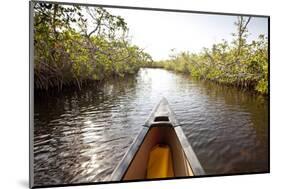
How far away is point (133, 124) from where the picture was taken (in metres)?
3.20

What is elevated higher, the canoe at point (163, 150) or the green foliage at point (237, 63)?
the green foliage at point (237, 63)

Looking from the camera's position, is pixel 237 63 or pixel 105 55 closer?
pixel 105 55

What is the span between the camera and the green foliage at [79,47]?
117 inches

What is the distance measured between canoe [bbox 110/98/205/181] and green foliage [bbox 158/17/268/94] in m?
0.44

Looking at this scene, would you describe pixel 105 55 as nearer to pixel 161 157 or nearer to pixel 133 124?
pixel 133 124

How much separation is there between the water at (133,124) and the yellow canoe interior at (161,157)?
12 centimetres

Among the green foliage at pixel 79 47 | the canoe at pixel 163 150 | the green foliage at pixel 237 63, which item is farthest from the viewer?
the green foliage at pixel 237 63

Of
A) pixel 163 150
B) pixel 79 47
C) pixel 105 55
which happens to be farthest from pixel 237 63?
pixel 79 47

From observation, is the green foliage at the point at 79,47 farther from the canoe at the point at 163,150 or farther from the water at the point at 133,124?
the canoe at the point at 163,150

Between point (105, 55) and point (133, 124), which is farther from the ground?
point (105, 55)

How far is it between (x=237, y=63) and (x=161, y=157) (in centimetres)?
105

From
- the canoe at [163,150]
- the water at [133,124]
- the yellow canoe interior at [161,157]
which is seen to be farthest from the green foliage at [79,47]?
the yellow canoe interior at [161,157]

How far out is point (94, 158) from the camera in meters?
3.04

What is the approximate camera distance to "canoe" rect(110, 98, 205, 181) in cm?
322
